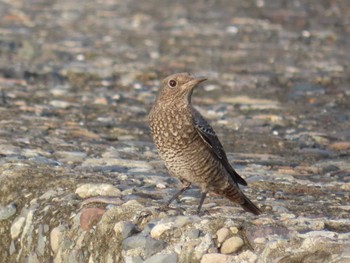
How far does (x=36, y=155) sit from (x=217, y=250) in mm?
2371

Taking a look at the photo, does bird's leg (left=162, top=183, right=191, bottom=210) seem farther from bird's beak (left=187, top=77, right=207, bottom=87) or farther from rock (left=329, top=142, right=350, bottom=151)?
rock (left=329, top=142, right=350, bottom=151)

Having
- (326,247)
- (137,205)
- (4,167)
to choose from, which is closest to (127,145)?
(4,167)

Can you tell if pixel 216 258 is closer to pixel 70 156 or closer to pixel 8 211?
pixel 8 211

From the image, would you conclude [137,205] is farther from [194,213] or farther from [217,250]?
[217,250]

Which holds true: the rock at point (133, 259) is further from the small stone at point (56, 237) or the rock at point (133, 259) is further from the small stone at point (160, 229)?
the small stone at point (56, 237)

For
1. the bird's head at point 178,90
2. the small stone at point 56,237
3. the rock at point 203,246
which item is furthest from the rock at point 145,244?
the bird's head at point 178,90

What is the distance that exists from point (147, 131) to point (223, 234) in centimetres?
344

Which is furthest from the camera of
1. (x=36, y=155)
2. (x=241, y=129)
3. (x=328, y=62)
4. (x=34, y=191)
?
(x=328, y=62)

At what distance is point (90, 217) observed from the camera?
570 cm

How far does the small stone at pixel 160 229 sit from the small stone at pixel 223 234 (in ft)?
1.00

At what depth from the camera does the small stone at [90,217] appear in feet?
18.6

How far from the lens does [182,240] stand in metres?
5.27

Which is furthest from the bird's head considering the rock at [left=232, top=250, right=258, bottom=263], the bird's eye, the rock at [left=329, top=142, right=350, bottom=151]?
the rock at [left=329, top=142, right=350, bottom=151]

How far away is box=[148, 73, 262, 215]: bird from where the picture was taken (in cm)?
584
